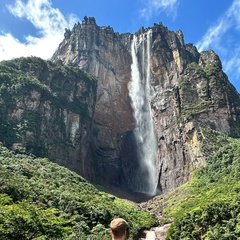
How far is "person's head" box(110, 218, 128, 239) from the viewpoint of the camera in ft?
18.2

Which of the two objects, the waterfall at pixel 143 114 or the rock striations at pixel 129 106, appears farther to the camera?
the waterfall at pixel 143 114

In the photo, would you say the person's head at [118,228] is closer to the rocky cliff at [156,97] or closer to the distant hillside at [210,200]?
the distant hillside at [210,200]

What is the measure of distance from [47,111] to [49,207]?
169 ft

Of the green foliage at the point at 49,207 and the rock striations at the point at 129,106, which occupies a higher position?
the rock striations at the point at 129,106

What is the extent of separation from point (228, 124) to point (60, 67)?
2110 inches

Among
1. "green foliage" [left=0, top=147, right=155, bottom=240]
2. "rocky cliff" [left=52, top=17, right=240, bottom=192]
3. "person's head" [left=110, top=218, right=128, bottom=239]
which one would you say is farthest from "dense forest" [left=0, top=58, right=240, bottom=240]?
"person's head" [left=110, top=218, right=128, bottom=239]

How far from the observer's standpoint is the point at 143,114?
11206 cm

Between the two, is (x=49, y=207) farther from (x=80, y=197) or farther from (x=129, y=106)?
(x=129, y=106)

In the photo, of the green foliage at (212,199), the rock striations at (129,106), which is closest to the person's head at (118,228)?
the green foliage at (212,199)

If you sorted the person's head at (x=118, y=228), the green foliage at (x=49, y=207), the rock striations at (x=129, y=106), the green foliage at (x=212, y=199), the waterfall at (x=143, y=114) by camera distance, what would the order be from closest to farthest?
the person's head at (x=118, y=228) < the green foliage at (x=49, y=207) < the green foliage at (x=212, y=199) < the rock striations at (x=129, y=106) < the waterfall at (x=143, y=114)

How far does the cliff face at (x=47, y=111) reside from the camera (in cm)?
7975

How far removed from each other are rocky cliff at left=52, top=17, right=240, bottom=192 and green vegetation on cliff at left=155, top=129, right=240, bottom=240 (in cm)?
522

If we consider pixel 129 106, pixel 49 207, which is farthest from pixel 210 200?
pixel 129 106

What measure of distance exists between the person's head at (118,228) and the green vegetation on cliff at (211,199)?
30.5 m
